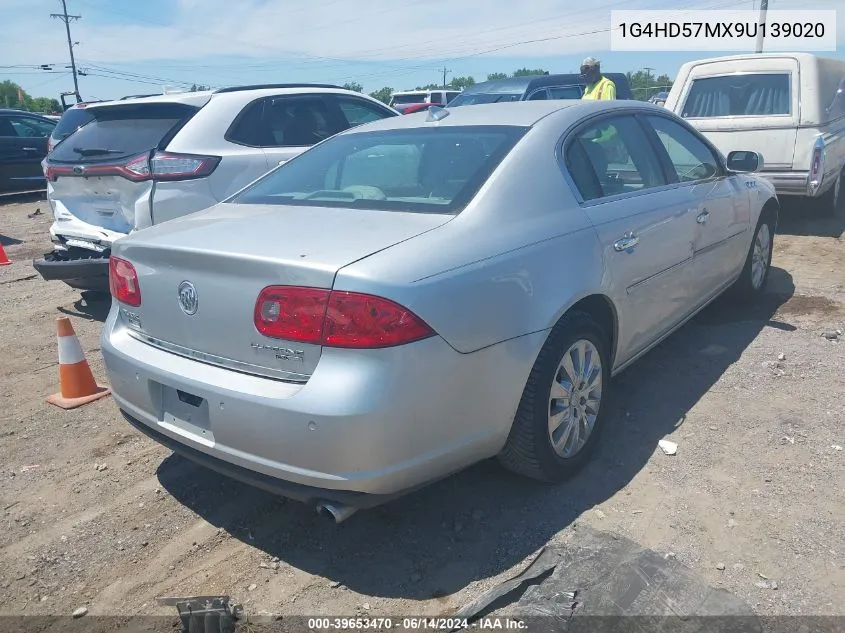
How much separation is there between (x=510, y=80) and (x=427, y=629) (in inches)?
463

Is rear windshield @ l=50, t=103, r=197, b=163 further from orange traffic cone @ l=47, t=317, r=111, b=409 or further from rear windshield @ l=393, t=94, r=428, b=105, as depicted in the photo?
rear windshield @ l=393, t=94, r=428, b=105

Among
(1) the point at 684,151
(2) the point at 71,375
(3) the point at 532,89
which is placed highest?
(3) the point at 532,89

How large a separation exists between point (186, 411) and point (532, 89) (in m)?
10.6

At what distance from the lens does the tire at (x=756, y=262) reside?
5.32 meters

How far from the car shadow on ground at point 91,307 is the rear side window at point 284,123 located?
6.27 ft

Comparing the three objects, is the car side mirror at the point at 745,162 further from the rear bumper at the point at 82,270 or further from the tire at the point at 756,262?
the rear bumper at the point at 82,270

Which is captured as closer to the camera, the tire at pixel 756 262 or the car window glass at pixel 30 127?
the tire at pixel 756 262

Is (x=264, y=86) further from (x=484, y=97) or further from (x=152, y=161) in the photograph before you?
(x=484, y=97)

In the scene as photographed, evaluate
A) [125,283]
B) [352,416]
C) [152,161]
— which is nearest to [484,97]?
[152,161]

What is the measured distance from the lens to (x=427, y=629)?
2402 mm

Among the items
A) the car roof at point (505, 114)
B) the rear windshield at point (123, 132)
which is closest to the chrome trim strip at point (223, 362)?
the car roof at point (505, 114)

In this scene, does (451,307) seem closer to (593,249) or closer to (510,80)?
(593,249)

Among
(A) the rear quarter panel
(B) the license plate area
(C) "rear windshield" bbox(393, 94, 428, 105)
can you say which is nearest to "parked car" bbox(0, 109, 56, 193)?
(B) the license plate area

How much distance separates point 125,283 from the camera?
10.1 feet
